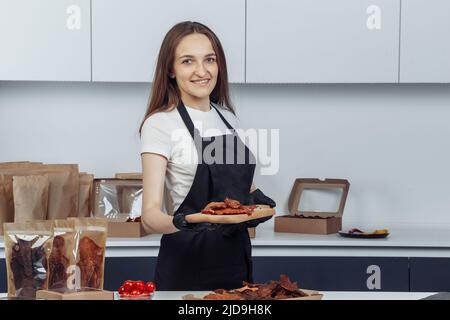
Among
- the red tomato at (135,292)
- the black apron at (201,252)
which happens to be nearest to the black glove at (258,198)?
the black apron at (201,252)

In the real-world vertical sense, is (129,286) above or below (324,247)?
above

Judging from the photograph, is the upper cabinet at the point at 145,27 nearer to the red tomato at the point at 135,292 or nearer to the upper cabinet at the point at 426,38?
the upper cabinet at the point at 426,38

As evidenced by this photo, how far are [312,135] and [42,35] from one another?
142cm

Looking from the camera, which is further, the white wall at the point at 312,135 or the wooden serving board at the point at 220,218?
the white wall at the point at 312,135

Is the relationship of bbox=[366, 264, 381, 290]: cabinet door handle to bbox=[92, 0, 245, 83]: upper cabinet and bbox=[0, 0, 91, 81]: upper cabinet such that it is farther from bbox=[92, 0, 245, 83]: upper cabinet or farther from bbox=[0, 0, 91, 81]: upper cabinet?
bbox=[0, 0, 91, 81]: upper cabinet

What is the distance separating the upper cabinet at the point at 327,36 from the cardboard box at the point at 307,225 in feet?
2.26

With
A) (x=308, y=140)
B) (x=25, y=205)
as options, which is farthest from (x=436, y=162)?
(x=25, y=205)

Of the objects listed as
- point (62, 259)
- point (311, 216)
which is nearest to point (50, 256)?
point (62, 259)

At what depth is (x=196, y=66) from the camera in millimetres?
2609

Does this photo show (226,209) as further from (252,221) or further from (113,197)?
(113,197)

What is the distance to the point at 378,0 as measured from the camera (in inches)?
141

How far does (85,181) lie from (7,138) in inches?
24.2

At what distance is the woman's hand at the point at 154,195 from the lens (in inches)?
95.4

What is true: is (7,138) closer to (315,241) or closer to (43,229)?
(315,241)
